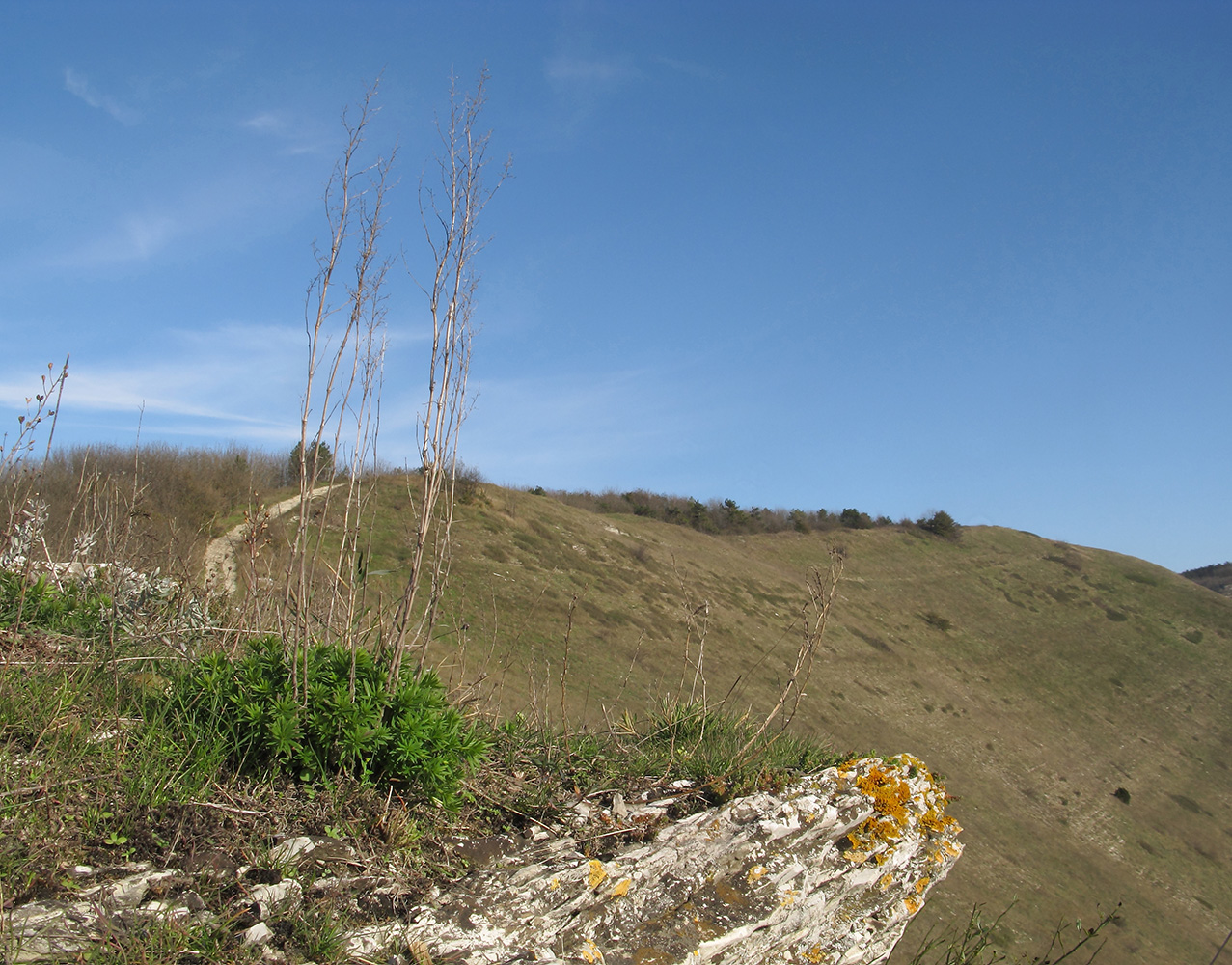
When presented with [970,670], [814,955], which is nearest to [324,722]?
[814,955]

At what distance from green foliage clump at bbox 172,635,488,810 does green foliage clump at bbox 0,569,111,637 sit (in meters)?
1.37

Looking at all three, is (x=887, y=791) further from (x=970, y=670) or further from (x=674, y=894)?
(x=970, y=670)

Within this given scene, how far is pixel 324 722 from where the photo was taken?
8.91 ft

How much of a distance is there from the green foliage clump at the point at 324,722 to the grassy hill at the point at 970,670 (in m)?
1.14

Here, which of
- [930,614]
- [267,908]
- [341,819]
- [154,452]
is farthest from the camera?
[930,614]

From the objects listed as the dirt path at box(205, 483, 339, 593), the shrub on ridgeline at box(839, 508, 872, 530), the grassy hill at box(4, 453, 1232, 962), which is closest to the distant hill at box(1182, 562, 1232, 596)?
the grassy hill at box(4, 453, 1232, 962)

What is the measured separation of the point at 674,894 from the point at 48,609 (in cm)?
371

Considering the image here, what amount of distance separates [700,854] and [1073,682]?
43273mm

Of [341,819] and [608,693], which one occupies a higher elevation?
[341,819]

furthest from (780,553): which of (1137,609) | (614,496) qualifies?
(1137,609)

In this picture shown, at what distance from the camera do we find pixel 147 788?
2.42 meters

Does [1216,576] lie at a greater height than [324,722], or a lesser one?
greater

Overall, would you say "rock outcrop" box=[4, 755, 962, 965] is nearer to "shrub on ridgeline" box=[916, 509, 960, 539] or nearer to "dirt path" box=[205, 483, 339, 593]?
"dirt path" box=[205, 483, 339, 593]

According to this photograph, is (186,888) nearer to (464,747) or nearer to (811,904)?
(464,747)
